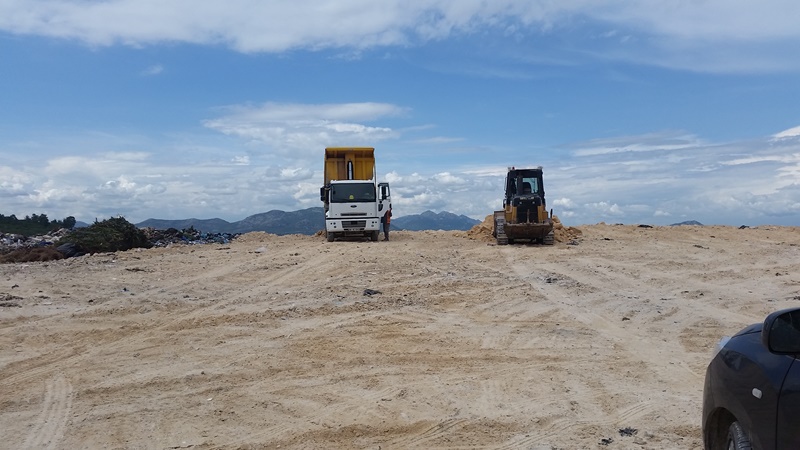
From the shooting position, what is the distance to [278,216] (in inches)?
1961

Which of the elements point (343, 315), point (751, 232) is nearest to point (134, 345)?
point (343, 315)

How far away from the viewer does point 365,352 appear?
885 centimetres

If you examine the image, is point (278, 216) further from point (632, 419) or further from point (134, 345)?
point (632, 419)

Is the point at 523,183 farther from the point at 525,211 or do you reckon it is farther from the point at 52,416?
the point at 52,416

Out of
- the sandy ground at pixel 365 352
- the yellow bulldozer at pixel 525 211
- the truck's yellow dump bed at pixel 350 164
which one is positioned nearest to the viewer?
the sandy ground at pixel 365 352

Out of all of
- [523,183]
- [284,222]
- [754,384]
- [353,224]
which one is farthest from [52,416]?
[284,222]

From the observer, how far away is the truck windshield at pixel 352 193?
26.5 m

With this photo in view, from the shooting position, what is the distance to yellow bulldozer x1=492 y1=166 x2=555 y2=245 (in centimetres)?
2414

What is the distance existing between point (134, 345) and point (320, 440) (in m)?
4.32

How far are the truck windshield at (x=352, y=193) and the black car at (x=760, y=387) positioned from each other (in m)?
22.6

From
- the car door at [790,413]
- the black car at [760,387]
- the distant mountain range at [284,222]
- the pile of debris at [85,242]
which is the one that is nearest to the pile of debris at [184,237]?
the pile of debris at [85,242]

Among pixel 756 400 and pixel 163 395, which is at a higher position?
pixel 756 400

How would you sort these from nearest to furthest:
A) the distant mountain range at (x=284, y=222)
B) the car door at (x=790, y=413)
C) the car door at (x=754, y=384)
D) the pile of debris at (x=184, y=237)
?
the car door at (x=790, y=413) < the car door at (x=754, y=384) < the pile of debris at (x=184, y=237) < the distant mountain range at (x=284, y=222)

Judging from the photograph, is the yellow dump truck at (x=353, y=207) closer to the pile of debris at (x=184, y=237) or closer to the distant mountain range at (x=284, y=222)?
the pile of debris at (x=184, y=237)
